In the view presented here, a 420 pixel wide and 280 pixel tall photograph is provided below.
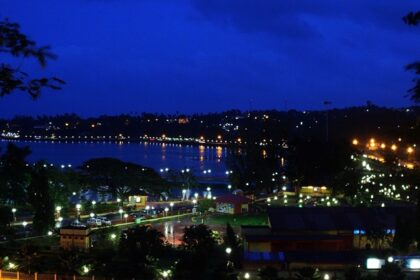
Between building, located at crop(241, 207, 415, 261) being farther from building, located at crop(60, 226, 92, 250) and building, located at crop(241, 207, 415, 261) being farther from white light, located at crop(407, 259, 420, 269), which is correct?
building, located at crop(60, 226, 92, 250)

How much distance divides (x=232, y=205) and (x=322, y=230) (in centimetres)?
719

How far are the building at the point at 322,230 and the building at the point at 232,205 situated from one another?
574cm

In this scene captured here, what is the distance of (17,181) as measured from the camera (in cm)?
1966

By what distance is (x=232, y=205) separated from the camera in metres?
22.3

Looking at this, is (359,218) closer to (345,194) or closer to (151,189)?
(345,194)

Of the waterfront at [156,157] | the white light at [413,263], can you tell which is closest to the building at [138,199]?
the white light at [413,263]

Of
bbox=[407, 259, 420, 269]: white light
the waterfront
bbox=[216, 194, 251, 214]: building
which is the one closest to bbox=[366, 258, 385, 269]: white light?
bbox=[407, 259, 420, 269]: white light

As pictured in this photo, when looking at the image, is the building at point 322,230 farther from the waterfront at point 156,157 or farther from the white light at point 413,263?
the waterfront at point 156,157

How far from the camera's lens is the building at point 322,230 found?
46.2 feet

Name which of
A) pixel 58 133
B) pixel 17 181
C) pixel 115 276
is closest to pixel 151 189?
pixel 17 181

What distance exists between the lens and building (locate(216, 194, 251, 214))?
2234 cm

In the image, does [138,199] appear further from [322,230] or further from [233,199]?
[322,230]

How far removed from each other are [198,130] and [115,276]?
10175 centimetres

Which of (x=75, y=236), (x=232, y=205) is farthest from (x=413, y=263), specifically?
(x=232, y=205)
